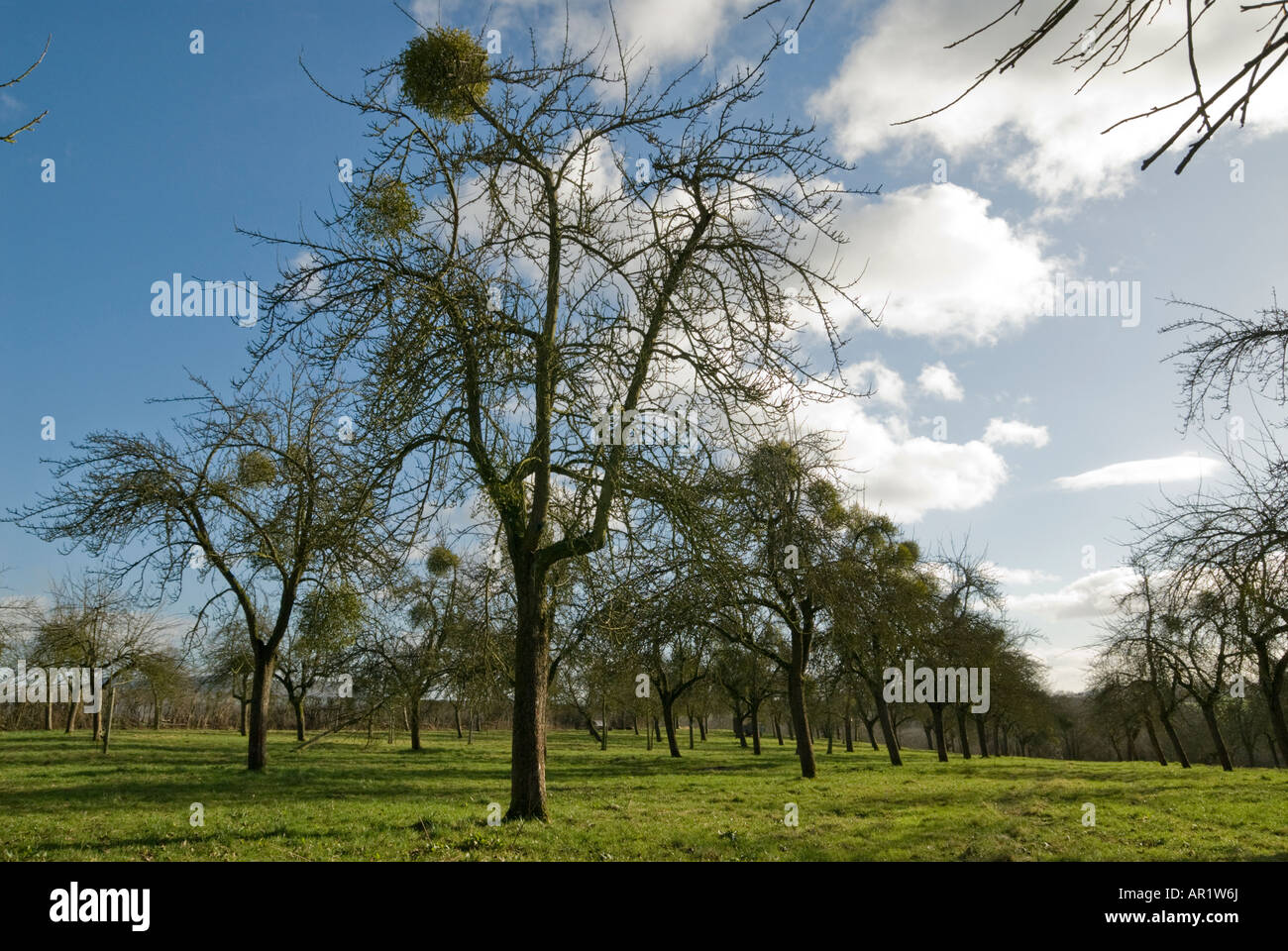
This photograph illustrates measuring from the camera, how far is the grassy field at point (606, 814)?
771 cm

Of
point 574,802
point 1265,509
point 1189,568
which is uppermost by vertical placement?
point 1265,509

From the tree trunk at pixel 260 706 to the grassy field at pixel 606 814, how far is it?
461 millimetres

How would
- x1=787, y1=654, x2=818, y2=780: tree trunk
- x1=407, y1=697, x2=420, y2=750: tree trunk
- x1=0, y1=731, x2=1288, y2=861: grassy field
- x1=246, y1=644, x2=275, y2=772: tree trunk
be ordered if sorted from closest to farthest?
x1=0, y1=731, x2=1288, y2=861: grassy field, x1=246, y1=644, x2=275, y2=772: tree trunk, x1=787, y1=654, x2=818, y2=780: tree trunk, x1=407, y1=697, x2=420, y2=750: tree trunk

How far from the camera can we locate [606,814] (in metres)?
10.3

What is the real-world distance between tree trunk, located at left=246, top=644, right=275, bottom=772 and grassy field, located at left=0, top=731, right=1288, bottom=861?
461mm

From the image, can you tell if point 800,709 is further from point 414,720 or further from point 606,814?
point 414,720

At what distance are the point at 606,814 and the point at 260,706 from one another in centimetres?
942

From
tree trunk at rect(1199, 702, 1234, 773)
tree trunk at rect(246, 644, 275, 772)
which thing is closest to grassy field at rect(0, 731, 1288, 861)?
tree trunk at rect(246, 644, 275, 772)

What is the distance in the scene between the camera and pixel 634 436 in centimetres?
733

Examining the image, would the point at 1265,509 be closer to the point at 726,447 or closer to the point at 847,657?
the point at 726,447

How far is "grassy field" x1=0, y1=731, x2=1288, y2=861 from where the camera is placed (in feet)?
25.3

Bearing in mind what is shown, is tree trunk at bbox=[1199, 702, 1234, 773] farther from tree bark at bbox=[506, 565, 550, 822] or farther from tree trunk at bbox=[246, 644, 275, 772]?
tree trunk at bbox=[246, 644, 275, 772]
